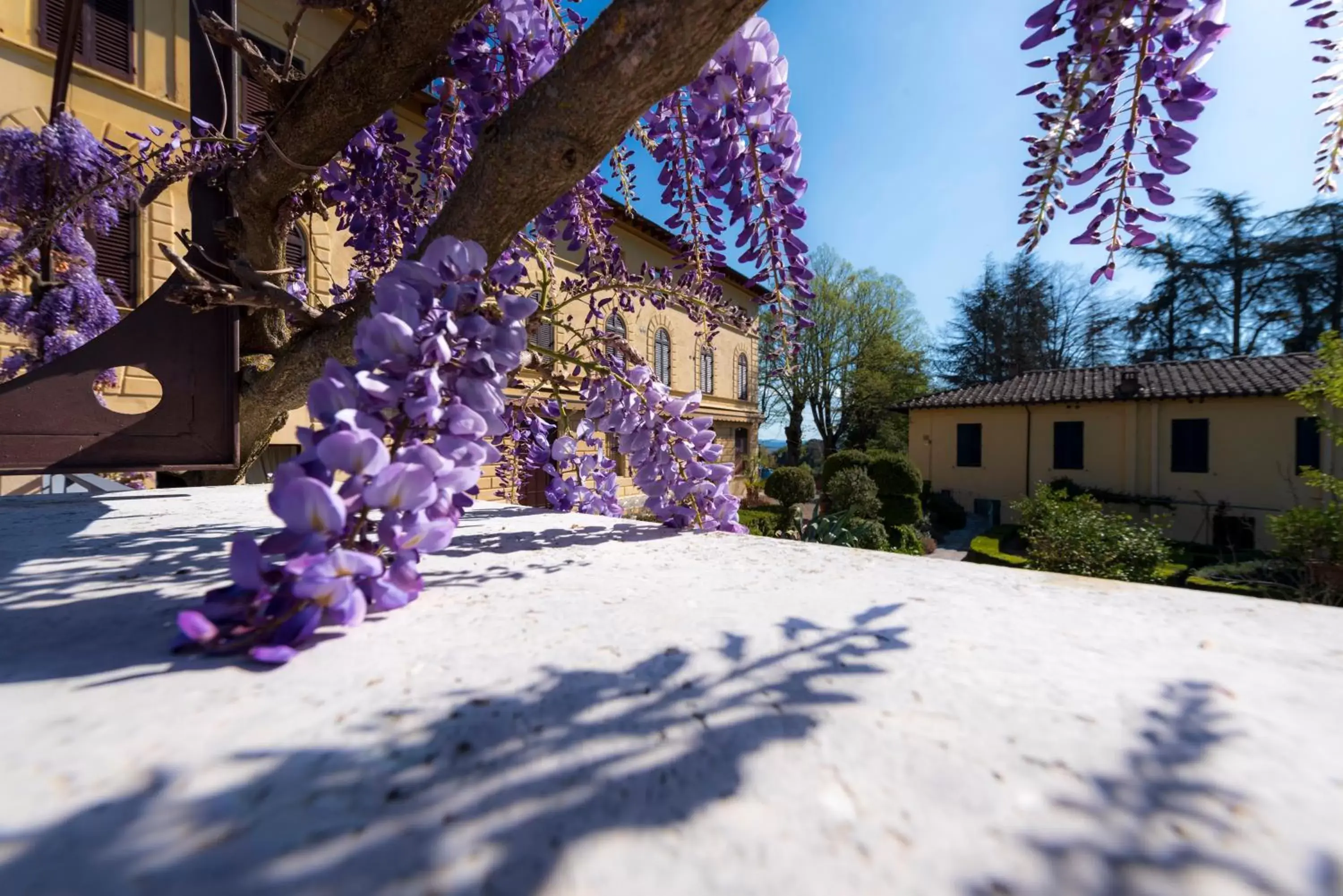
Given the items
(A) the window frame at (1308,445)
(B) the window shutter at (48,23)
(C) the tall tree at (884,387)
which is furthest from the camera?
(C) the tall tree at (884,387)

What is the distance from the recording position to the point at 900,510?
14.2 metres

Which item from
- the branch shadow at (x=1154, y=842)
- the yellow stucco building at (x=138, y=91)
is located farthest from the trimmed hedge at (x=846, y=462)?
the branch shadow at (x=1154, y=842)

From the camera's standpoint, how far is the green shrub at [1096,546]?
26.0 feet

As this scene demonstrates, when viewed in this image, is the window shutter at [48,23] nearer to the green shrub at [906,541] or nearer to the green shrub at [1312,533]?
the green shrub at [906,541]

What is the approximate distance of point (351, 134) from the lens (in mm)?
1746

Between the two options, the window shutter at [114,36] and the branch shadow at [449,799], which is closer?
the branch shadow at [449,799]

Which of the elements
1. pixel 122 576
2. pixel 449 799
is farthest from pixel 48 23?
pixel 449 799

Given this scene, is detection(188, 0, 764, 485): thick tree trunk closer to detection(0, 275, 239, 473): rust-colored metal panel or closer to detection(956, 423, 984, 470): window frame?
detection(0, 275, 239, 473): rust-colored metal panel

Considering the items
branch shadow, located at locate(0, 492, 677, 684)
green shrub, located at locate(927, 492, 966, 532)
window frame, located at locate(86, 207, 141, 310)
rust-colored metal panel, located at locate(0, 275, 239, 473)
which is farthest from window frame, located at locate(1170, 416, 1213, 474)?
window frame, located at locate(86, 207, 141, 310)

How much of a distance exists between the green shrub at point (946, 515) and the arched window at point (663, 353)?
891 cm

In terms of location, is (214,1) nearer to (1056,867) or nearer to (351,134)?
(351,134)

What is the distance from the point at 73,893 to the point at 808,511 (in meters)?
19.2

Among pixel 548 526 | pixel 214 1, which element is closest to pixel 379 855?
pixel 548 526

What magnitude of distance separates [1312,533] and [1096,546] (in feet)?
7.92
